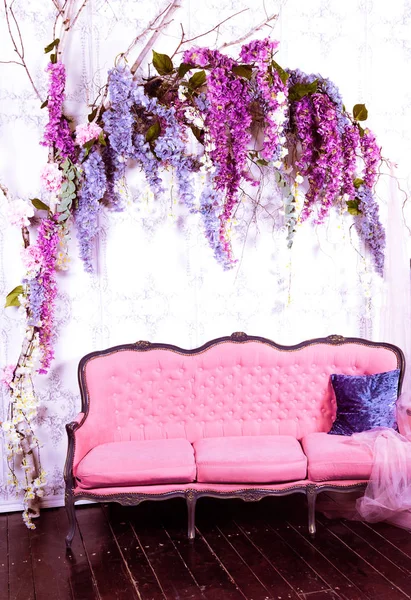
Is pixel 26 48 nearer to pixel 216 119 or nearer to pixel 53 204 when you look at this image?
pixel 53 204

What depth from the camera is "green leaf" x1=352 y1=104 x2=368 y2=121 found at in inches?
170

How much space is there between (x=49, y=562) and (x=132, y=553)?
1.41ft

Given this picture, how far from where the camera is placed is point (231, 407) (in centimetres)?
417

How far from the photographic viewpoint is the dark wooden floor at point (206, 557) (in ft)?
9.85

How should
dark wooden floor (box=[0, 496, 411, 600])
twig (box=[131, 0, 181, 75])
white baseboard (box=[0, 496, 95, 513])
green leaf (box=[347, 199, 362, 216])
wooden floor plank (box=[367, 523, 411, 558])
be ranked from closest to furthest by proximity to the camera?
1. dark wooden floor (box=[0, 496, 411, 600])
2. wooden floor plank (box=[367, 523, 411, 558])
3. twig (box=[131, 0, 181, 75])
4. white baseboard (box=[0, 496, 95, 513])
5. green leaf (box=[347, 199, 362, 216])

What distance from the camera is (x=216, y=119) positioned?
3.99 meters

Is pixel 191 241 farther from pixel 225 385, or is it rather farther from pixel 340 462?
pixel 340 462

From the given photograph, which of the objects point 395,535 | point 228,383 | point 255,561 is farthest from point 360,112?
point 255,561

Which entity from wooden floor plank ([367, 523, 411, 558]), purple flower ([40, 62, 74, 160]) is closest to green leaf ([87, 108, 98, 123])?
purple flower ([40, 62, 74, 160])

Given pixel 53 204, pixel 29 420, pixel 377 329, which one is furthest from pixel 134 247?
pixel 377 329

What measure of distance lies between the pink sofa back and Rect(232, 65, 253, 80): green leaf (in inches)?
65.1

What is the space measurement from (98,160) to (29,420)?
163 cm

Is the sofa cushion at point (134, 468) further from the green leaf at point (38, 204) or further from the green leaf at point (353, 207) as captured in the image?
the green leaf at point (353, 207)

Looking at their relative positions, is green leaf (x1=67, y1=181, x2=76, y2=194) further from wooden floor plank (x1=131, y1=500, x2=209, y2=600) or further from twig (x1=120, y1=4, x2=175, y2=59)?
wooden floor plank (x1=131, y1=500, x2=209, y2=600)
